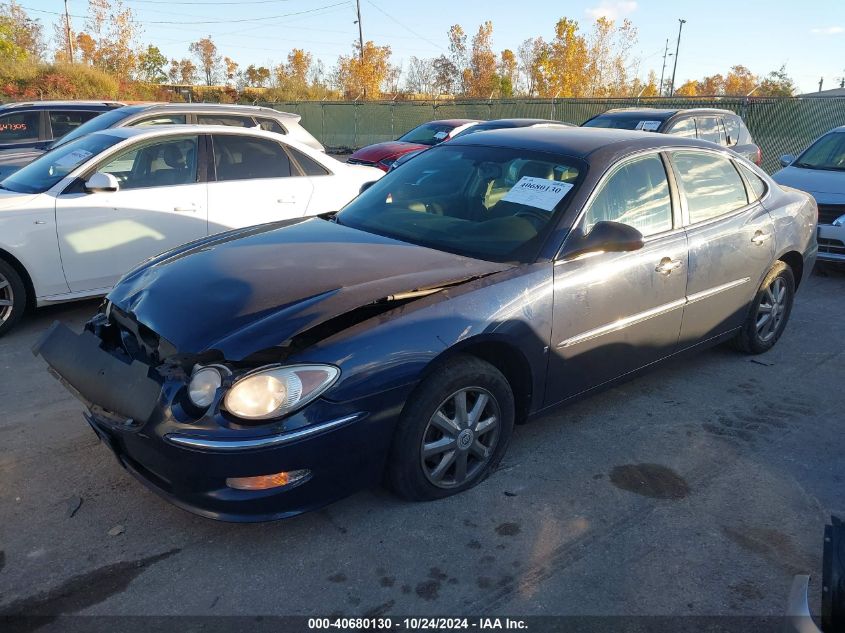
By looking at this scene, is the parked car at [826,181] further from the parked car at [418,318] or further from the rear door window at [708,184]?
the rear door window at [708,184]

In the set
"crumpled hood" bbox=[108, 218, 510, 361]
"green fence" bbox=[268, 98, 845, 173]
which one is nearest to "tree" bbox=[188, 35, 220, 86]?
"green fence" bbox=[268, 98, 845, 173]

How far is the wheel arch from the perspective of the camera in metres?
5.39

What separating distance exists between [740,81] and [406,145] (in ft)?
288

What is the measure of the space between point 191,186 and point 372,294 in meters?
3.85

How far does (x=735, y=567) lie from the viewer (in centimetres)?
294

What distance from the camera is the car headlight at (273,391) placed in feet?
8.93

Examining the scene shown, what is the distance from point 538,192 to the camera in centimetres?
388

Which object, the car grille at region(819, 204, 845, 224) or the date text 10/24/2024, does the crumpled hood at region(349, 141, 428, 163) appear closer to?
the car grille at region(819, 204, 845, 224)

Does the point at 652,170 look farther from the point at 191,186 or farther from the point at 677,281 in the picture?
the point at 191,186

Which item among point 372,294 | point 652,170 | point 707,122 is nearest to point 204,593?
point 372,294

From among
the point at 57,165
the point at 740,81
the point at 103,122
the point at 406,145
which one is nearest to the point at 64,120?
the point at 103,122

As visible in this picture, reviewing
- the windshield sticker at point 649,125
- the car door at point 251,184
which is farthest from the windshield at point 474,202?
the windshield sticker at point 649,125

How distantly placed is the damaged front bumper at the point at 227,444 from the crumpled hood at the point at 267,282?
26 centimetres

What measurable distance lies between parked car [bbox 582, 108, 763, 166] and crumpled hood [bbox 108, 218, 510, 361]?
26.1ft
